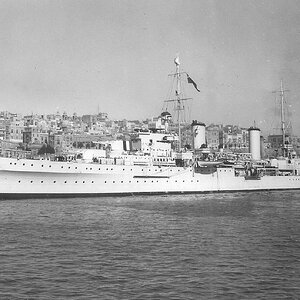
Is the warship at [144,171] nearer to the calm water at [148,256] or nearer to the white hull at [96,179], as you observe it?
the white hull at [96,179]

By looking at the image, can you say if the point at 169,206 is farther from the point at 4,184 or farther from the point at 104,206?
the point at 4,184

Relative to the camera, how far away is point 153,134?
135ft

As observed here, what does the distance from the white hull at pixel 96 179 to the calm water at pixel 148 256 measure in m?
8.18

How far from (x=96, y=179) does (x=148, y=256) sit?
20.7 metres

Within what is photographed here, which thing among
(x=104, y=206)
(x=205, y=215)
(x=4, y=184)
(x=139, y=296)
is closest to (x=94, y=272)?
(x=139, y=296)

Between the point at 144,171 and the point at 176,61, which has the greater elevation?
the point at 176,61

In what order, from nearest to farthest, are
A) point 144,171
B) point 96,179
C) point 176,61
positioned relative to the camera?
point 96,179 → point 144,171 → point 176,61

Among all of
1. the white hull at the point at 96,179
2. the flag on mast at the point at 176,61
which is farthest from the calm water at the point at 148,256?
the flag on mast at the point at 176,61

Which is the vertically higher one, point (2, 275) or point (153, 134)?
point (153, 134)

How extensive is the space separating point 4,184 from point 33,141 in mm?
53467

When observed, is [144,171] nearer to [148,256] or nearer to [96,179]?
[96,179]

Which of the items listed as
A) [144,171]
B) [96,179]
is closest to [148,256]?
[96,179]

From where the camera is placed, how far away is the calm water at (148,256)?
10.3 meters

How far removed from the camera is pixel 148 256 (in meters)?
13.4
